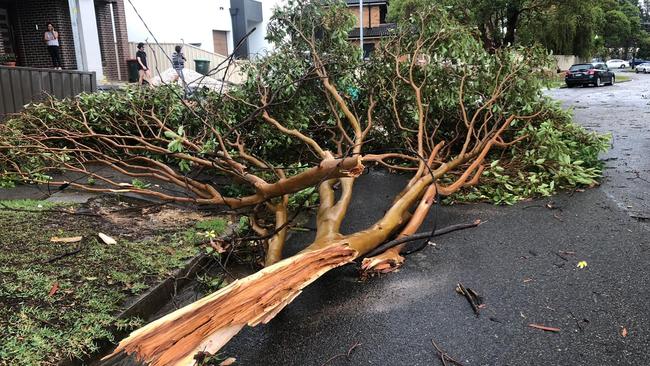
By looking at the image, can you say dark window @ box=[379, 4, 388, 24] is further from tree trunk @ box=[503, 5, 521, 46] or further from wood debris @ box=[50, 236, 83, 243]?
wood debris @ box=[50, 236, 83, 243]

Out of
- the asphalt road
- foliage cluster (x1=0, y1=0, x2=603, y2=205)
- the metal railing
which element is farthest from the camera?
the metal railing

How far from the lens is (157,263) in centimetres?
388

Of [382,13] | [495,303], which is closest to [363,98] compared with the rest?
[495,303]

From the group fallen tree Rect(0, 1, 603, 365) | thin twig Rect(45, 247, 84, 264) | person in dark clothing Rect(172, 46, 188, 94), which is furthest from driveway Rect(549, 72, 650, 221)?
thin twig Rect(45, 247, 84, 264)

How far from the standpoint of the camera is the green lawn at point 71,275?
2729 millimetres

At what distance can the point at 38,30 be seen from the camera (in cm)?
1591

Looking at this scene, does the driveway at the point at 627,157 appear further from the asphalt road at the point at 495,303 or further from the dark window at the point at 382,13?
the dark window at the point at 382,13

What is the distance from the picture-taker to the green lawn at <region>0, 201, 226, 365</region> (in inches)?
107

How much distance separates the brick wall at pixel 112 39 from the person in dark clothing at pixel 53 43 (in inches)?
107

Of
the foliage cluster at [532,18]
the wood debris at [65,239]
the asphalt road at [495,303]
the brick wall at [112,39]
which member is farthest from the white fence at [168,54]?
the asphalt road at [495,303]

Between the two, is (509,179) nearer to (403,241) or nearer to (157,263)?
(403,241)

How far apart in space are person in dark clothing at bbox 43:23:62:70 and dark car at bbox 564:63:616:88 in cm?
2830

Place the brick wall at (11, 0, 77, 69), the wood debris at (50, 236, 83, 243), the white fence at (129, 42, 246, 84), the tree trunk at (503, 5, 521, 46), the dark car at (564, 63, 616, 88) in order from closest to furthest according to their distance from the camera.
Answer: the wood debris at (50, 236, 83, 243)
the brick wall at (11, 0, 77, 69)
the white fence at (129, 42, 246, 84)
the tree trunk at (503, 5, 521, 46)
the dark car at (564, 63, 616, 88)

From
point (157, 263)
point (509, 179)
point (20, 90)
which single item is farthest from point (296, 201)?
point (20, 90)
